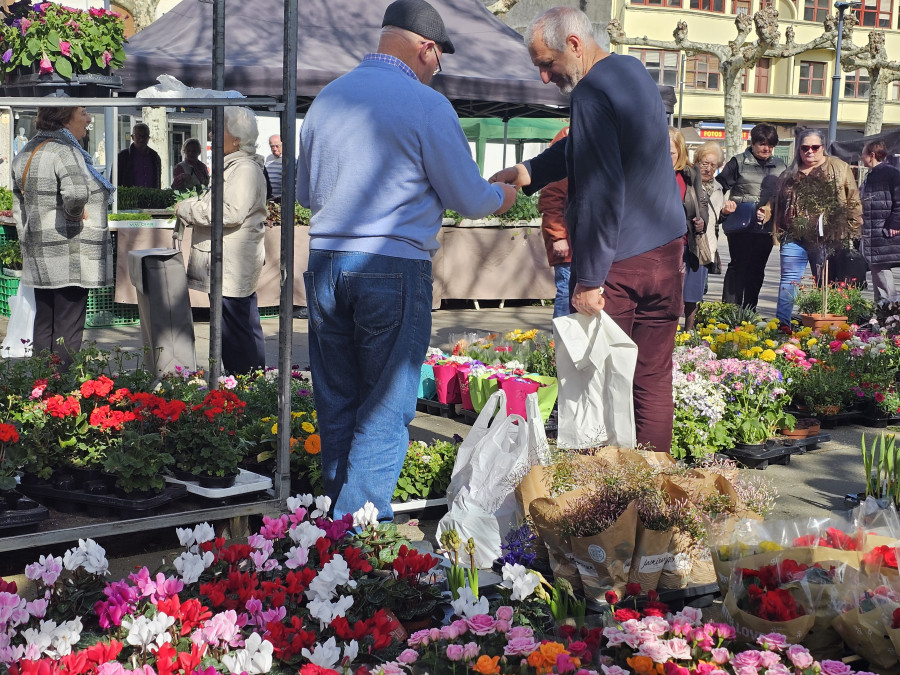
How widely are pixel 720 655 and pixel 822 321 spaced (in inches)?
239

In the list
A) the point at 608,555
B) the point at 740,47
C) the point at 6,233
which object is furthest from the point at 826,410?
the point at 740,47

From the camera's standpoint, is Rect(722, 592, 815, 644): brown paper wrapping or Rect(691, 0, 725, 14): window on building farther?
Rect(691, 0, 725, 14): window on building

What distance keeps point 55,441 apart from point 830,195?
6.22m

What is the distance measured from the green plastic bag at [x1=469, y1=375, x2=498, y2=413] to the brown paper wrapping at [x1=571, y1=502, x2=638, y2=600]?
104 inches

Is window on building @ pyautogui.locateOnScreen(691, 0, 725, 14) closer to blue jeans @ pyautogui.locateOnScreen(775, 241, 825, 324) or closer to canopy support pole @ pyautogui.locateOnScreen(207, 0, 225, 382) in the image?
blue jeans @ pyautogui.locateOnScreen(775, 241, 825, 324)

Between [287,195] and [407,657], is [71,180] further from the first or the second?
[407,657]

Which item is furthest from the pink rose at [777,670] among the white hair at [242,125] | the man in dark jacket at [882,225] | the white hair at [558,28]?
the man in dark jacket at [882,225]

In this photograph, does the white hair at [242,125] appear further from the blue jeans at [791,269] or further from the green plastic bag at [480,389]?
the blue jeans at [791,269]

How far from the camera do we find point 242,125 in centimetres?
594

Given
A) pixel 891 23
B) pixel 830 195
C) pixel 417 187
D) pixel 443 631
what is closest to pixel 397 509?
pixel 417 187

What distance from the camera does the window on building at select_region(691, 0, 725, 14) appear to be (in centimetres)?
4866

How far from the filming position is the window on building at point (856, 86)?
52.2 meters

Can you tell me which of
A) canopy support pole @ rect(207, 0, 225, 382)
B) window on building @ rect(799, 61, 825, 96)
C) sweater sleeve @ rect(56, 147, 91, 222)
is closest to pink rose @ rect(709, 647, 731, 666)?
canopy support pole @ rect(207, 0, 225, 382)

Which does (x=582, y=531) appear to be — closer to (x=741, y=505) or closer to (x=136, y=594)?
(x=741, y=505)
